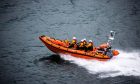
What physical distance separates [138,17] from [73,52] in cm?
1777

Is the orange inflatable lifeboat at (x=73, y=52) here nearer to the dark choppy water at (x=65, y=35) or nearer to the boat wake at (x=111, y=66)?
the boat wake at (x=111, y=66)

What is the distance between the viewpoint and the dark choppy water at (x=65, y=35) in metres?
27.1

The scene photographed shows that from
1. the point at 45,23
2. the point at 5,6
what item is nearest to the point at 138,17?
the point at 45,23

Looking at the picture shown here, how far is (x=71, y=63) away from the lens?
28625mm

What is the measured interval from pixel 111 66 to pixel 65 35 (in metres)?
9.21

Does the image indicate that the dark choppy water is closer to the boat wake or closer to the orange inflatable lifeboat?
the boat wake

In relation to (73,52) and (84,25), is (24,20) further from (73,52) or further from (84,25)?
(73,52)

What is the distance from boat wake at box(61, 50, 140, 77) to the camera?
2762 centimetres

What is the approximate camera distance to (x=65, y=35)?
35844 millimetres

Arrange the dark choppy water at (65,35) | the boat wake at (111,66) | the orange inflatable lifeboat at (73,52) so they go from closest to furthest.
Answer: the dark choppy water at (65,35) < the boat wake at (111,66) < the orange inflatable lifeboat at (73,52)

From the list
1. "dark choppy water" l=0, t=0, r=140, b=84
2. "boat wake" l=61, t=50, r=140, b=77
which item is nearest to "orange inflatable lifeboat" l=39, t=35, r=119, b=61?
"boat wake" l=61, t=50, r=140, b=77

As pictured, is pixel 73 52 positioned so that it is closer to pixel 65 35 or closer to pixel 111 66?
pixel 111 66

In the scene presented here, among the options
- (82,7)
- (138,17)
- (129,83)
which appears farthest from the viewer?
(82,7)

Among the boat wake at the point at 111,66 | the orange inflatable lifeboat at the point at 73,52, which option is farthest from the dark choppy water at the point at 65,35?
the orange inflatable lifeboat at the point at 73,52
